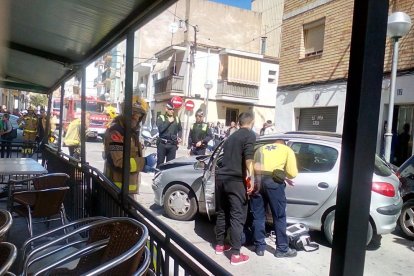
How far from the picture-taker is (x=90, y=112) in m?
28.2

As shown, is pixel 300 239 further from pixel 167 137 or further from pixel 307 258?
pixel 167 137

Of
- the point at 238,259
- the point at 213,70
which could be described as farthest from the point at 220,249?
the point at 213,70

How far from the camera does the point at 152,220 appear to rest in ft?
8.31

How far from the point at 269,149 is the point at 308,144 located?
3.88 feet

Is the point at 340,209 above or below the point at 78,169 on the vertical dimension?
above

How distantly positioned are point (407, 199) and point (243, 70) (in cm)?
2746

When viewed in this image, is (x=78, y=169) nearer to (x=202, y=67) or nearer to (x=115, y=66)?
(x=202, y=67)

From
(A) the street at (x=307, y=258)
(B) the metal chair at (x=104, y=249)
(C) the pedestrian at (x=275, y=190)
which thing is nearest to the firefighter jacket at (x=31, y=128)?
(A) the street at (x=307, y=258)

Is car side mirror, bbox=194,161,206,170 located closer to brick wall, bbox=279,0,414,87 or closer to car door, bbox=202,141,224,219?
car door, bbox=202,141,224,219

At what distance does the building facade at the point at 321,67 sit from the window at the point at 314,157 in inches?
220

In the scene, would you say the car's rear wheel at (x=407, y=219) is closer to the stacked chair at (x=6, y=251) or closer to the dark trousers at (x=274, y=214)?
the dark trousers at (x=274, y=214)

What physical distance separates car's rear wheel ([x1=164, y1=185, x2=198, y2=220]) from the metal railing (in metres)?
1.69

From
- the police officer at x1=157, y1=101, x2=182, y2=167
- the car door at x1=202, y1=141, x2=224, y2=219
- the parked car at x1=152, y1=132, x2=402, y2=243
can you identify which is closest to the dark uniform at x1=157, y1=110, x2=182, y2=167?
the police officer at x1=157, y1=101, x2=182, y2=167

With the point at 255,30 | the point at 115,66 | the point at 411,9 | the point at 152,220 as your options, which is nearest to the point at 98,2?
the point at 152,220
